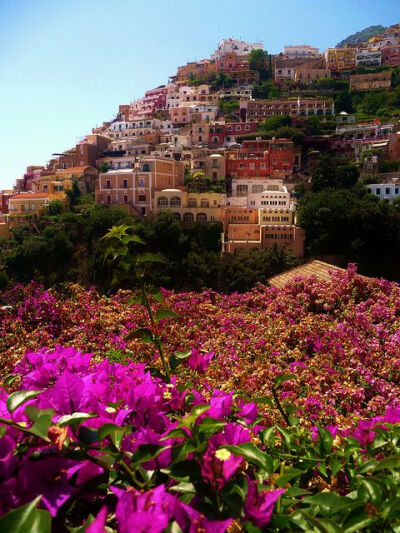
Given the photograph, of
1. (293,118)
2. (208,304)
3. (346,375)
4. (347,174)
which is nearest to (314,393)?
(346,375)

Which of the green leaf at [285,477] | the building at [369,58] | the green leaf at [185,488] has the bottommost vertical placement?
Result: the green leaf at [285,477]

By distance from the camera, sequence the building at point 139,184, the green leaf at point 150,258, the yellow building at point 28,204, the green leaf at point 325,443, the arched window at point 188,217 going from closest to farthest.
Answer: the green leaf at point 325,443
the green leaf at point 150,258
the arched window at point 188,217
the building at point 139,184
the yellow building at point 28,204

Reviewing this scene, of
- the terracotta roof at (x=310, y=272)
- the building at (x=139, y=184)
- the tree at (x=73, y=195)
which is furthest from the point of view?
the tree at (x=73, y=195)

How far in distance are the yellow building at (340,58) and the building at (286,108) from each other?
1463 centimetres

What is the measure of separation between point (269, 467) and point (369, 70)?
63515 mm

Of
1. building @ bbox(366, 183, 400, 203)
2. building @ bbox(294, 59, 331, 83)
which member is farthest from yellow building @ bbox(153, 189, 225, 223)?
building @ bbox(294, 59, 331, 83)

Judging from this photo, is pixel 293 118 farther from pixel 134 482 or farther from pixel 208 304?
pixel 134 482

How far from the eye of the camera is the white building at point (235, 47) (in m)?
70.3

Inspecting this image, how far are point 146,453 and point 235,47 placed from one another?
76992 mm

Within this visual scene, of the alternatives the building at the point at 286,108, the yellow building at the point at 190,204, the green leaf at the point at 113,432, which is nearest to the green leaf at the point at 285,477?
the green leaf at the point at 113,432

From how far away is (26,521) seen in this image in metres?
0.99

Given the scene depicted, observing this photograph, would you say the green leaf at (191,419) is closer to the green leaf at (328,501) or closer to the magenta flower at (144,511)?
the magenta flower at (144,511)

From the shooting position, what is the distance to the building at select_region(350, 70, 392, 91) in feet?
178

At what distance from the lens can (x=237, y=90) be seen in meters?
57.7
